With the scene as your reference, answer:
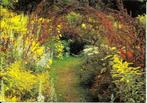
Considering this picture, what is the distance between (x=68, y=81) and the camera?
5.70m

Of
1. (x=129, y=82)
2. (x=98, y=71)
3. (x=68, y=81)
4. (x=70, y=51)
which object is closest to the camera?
(x=129, y=82)

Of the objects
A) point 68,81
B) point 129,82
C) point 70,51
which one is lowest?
point 68,81

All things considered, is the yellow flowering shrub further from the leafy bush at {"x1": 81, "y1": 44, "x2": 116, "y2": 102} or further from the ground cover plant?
the leafy bush at {"x1": 81, "y1": 44, "x2": 116, "y2": 102}

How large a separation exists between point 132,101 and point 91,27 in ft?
3.82

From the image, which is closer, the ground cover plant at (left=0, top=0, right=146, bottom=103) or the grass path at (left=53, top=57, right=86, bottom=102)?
the ground cover plant at (left=0, top=0, right=146, bottom=103)

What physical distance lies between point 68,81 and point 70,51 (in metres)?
0.35

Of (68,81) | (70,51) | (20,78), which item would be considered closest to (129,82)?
(68,81)

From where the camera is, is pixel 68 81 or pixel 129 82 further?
pixel 68 81

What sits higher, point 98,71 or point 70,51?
point 70,51

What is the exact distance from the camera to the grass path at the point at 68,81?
551 cm

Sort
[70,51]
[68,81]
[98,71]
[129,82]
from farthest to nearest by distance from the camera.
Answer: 1. [70,51]
2. [68,81]
3. [98,71]
4. [129,82]

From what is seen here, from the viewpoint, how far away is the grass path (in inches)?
217

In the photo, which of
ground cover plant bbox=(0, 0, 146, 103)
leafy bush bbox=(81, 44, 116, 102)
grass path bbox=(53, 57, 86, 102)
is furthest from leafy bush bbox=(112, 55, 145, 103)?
grass path bbox=(53, 57, 86, 102)

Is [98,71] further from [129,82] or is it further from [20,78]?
[20,78]
